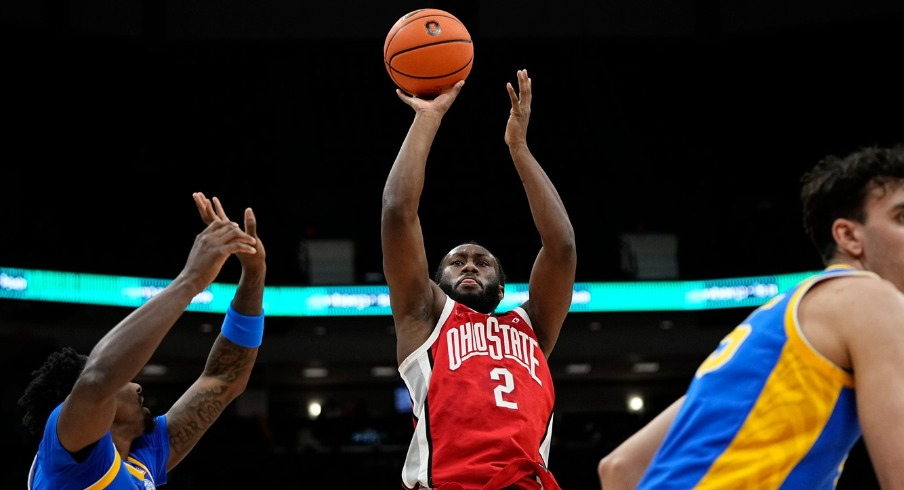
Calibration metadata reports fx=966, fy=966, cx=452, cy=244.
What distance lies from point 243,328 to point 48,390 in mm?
723

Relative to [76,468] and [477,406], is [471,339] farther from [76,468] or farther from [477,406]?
[76,468]

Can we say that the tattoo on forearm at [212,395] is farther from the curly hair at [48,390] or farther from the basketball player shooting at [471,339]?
the basketball player shooting at [471,339]

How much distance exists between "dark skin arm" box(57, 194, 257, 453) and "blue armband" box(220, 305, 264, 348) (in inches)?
31.3

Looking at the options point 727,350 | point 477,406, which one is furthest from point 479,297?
point 727,350

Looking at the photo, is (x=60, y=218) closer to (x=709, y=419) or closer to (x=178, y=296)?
(x=178, y=296)

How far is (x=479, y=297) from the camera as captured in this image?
3797 millimetres

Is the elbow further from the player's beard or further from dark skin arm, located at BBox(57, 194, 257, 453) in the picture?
the player's beard

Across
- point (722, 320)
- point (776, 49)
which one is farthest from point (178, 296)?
point (722, 320)

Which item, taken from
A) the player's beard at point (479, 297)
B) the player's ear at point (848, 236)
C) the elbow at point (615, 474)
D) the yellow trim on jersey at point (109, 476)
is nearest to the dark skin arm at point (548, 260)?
the player's beard at point (479, 297)

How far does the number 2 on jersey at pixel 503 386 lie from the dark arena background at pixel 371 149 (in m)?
10.6

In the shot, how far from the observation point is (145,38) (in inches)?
561

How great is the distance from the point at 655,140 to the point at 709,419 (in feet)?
47.8

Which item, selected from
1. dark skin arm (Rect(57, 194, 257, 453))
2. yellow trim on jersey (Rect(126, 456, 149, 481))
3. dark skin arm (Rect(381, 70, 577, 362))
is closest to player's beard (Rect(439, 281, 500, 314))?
dark skin arm (Rect(381, 70, 577, 362))

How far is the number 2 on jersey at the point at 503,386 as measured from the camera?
3307 millimetres
